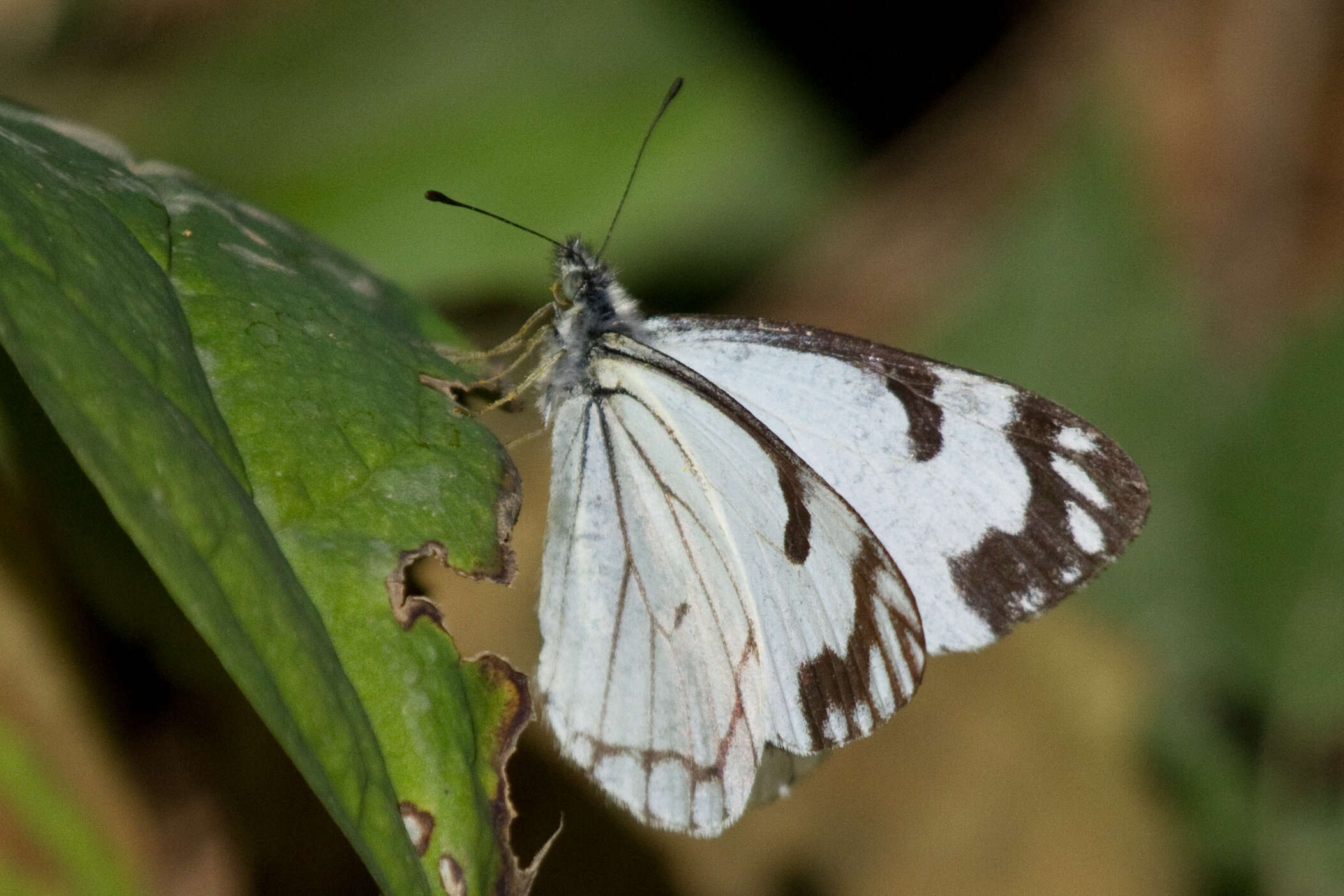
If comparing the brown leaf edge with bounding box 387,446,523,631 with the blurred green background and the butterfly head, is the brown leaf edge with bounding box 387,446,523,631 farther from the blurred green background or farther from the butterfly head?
the blurred green background

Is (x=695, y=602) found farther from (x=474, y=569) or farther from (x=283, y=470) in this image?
(x=283, y=470)

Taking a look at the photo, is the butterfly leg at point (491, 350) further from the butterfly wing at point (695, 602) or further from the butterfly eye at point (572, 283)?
the butterfly wing at point (695, 602)

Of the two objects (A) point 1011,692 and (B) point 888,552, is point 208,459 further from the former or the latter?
(A) point 1011,692

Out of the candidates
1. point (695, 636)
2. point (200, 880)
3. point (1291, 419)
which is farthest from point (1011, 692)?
point (200, 880)

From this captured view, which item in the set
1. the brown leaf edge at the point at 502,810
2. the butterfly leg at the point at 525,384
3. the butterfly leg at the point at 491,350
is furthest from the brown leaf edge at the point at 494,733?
the butterfly leg at the point at 491,350

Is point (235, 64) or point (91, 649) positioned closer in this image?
point (91, 649)

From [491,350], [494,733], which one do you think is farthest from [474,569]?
[491,350]

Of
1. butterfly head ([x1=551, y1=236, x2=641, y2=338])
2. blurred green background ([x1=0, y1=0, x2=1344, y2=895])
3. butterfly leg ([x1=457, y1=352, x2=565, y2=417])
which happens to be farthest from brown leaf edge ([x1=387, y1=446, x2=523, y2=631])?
blurred green background ([x1=0, y1=0, x2=1344, y2=895])
